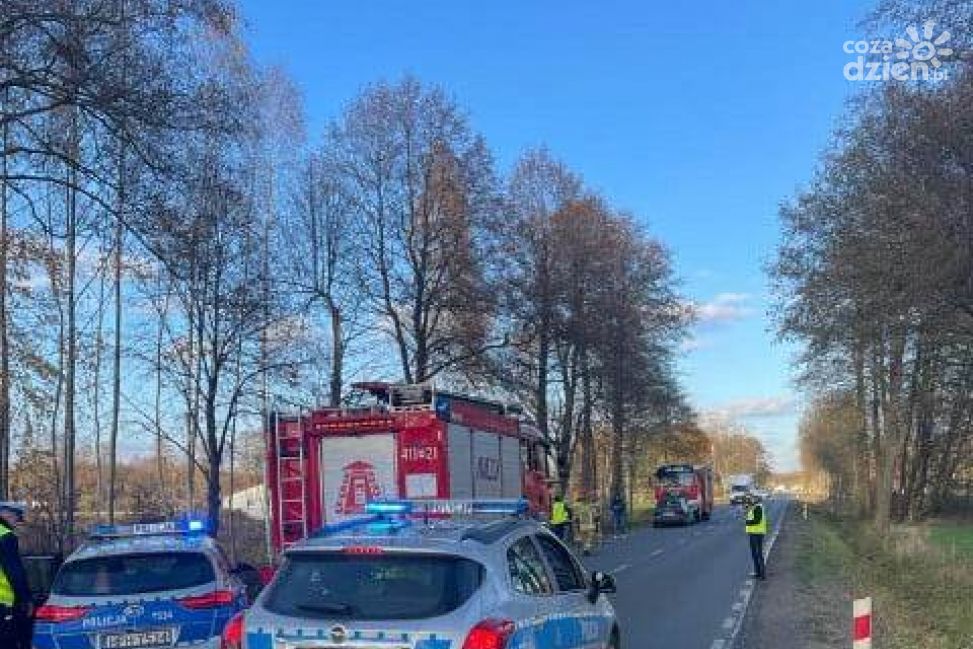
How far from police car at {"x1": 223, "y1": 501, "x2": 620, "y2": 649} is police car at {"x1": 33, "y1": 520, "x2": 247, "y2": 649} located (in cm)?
263

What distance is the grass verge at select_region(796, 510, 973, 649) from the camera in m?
13.5

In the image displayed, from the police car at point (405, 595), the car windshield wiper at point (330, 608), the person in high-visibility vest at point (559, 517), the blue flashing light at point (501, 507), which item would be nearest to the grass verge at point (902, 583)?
the person in high-visibility vest at point (559, 517)

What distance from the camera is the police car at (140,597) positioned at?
29.5 ft

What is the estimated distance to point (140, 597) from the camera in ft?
30.3

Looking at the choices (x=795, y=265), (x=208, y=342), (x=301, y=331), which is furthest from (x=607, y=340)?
(x=208, y=342)

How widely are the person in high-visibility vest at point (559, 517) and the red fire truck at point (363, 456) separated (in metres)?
8.96

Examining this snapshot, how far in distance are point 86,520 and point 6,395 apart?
1032 cm

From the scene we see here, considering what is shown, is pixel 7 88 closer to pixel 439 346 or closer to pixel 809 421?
pixel 439 346

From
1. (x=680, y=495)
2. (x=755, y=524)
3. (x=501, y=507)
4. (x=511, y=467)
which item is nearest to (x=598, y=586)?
(x=501, y=507)

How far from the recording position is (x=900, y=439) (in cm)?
4462

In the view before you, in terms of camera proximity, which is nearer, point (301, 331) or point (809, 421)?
point (301, 331)

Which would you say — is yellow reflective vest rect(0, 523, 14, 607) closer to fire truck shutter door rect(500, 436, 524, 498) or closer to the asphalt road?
the asphalt road

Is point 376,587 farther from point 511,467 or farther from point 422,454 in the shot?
point 511,467

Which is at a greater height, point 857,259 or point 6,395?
point 857,259
